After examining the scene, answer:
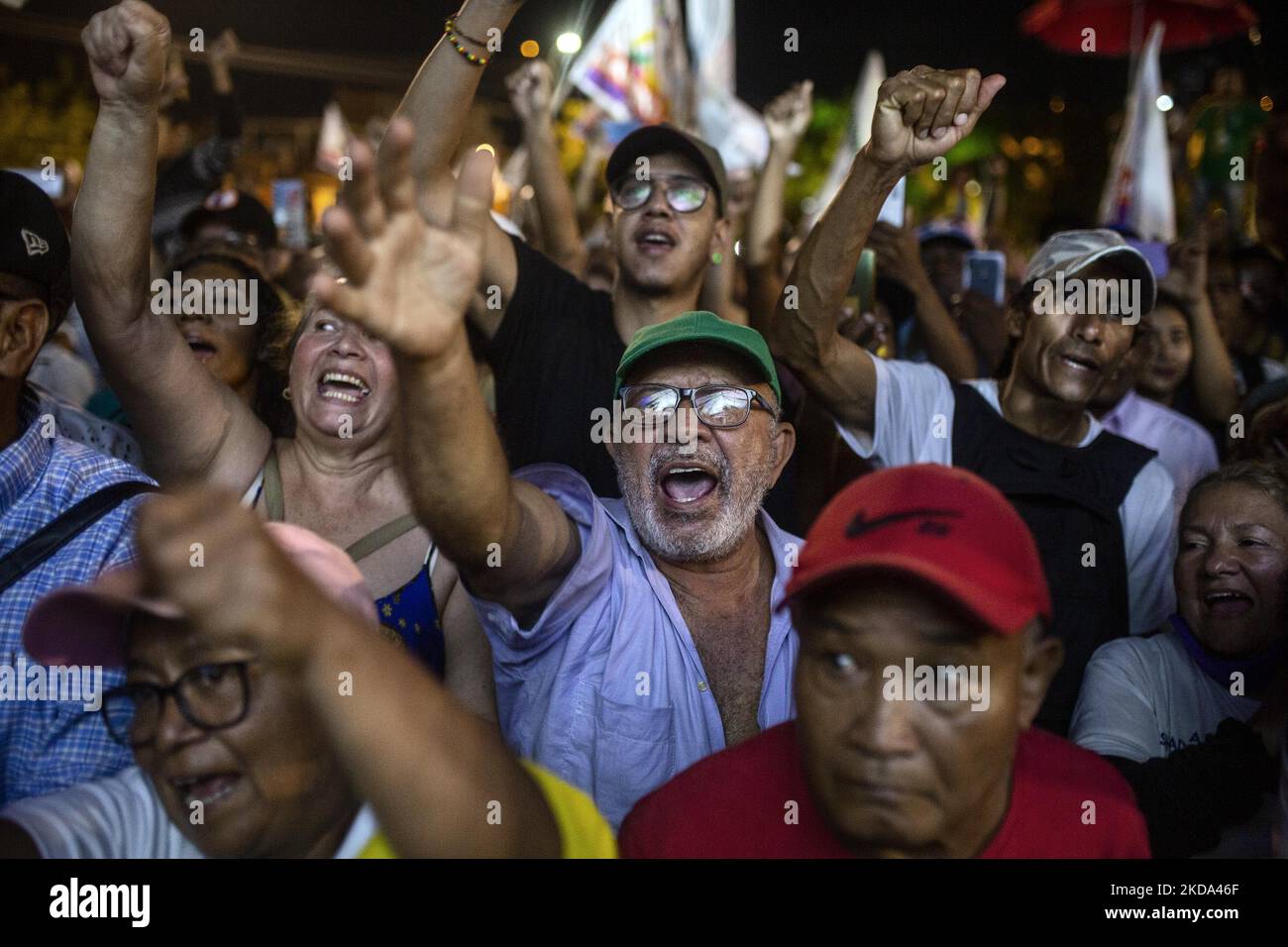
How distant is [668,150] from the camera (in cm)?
406

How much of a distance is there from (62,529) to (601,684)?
110 cm

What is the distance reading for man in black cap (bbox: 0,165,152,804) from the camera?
7.54 feet

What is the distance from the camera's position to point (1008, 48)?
13.7 metres

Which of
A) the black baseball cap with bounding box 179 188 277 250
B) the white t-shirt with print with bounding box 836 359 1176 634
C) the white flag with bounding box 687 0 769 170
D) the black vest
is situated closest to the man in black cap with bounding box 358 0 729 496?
the white t-shirt with print with bounding box 836 359 1176 634

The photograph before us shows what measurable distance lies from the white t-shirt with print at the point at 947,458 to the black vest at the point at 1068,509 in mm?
32

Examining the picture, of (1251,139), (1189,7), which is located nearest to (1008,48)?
(1189,7)

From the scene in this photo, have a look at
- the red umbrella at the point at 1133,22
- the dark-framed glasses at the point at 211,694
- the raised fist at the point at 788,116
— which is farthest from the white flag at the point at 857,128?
the dark-framed glasses at the point at 211,694

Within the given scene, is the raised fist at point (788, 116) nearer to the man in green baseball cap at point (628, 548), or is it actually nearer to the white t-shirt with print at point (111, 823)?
the man in green baseball cap at point (628, 548)

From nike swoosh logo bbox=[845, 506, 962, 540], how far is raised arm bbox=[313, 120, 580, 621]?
62 cm

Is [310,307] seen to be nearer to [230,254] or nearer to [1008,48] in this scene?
[230,254]

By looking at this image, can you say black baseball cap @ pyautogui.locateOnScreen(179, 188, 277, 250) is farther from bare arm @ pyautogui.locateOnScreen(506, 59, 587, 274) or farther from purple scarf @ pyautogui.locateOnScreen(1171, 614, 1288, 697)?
purple scarf @ pyautogui.locateOnScreen(1171, 614, 1288, 697)

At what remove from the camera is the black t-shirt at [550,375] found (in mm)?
3461

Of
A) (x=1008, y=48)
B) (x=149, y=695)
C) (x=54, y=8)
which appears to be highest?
(x=1008, y=48)

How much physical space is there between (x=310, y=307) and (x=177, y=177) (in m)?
2.77
